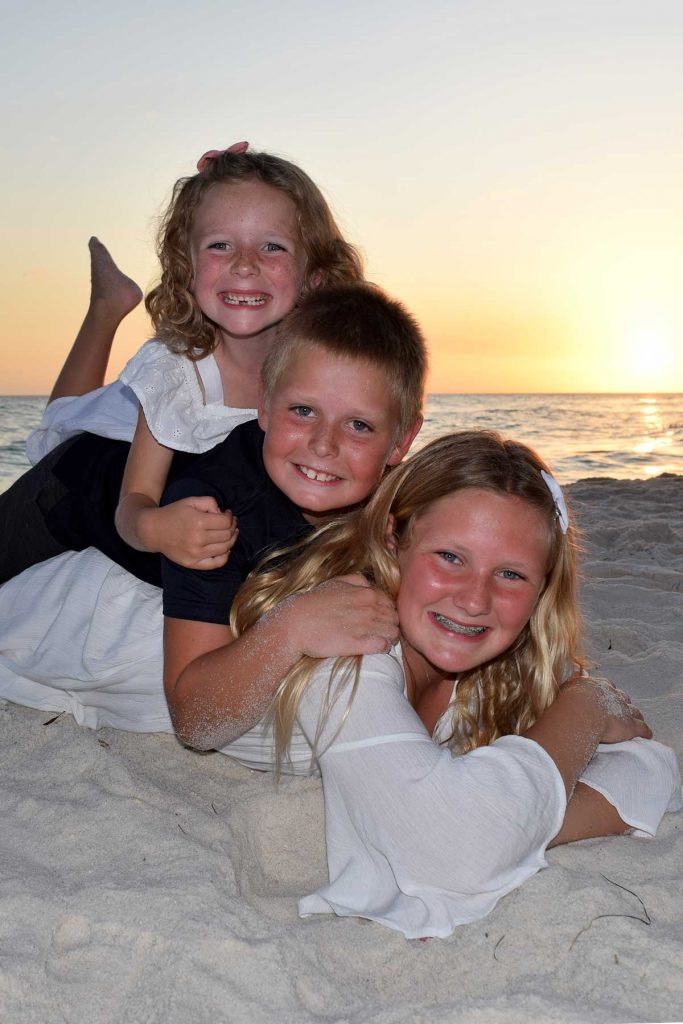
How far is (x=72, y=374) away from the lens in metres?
4.37

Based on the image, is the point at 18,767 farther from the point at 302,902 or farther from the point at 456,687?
the point at 456,687

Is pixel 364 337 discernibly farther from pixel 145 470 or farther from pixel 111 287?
pixel 111 287

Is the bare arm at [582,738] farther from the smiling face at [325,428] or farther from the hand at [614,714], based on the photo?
the smiling face at [325,428]

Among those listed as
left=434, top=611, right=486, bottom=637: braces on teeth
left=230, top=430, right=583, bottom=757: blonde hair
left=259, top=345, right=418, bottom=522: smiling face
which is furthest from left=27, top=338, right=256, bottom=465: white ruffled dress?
left=434, top=611, right=486, bottom=637: braces on teeth

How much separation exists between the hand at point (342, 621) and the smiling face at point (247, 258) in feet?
4.23

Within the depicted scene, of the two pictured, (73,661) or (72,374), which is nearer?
(73,661)

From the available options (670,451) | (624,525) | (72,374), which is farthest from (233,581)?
(670,451)

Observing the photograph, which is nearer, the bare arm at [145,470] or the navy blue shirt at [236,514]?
the navy blue shirt at [236,514]

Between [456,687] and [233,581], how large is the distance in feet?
2.29

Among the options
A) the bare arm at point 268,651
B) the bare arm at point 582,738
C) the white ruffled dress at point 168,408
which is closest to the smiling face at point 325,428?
the bare arm at point 268,651

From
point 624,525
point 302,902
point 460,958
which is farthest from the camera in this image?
point 624,525

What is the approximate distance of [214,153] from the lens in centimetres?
350

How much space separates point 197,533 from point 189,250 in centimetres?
148

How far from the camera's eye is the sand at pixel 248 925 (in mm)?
1685
